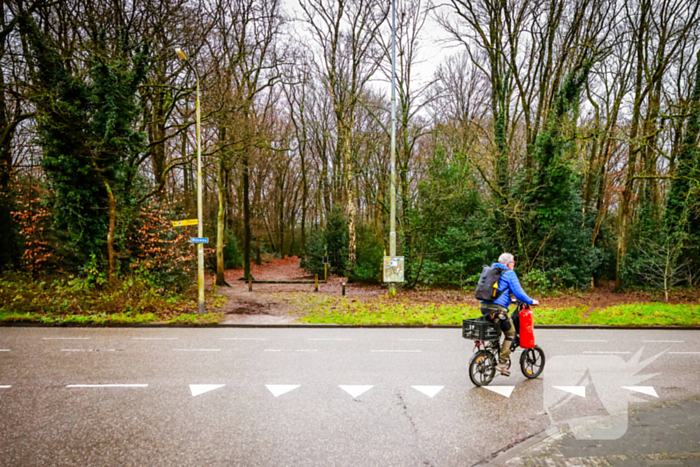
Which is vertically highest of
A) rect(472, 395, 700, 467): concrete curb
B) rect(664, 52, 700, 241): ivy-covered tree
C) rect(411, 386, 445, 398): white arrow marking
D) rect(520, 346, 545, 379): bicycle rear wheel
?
rect(664, 52, 700, 241): ivy-covered tree

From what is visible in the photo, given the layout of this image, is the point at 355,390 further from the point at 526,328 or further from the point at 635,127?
the point at 635,127

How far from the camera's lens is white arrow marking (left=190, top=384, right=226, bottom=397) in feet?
19.0

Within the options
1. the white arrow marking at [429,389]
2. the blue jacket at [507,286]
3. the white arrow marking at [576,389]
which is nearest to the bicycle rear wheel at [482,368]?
the white arrow marking at [429,389]

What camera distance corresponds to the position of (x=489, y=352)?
5977 mm

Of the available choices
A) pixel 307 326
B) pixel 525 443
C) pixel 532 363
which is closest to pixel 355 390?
pixel 525 443

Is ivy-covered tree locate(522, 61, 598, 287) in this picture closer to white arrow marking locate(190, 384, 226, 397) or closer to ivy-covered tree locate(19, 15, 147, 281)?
white arrow marking locate(190, 384, 226, 397)

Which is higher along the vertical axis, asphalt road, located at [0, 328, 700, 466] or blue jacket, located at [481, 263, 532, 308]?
blue jacket, located at [481, 263, 532, 308]

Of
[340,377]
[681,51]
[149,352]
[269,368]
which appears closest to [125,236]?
[149,352]

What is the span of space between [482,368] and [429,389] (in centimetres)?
86

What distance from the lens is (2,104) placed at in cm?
1600

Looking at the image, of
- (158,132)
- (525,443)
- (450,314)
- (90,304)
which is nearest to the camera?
(525,443)

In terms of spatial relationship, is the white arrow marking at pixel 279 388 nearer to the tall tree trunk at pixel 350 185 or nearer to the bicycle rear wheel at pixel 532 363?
the bicycle rear wheel at pixel 532 363

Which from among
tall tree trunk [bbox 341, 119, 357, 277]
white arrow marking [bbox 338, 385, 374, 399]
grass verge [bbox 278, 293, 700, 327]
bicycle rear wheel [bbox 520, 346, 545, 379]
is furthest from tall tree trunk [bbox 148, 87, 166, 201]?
bicycle rear wheel [bbox 520, 346, 545, 379]

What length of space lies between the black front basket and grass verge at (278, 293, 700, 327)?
18.6 ft
